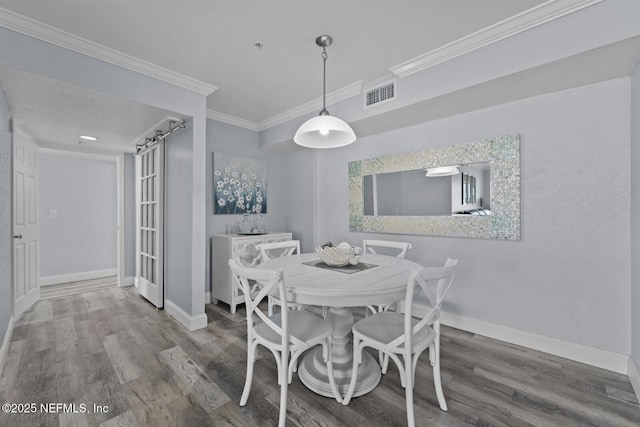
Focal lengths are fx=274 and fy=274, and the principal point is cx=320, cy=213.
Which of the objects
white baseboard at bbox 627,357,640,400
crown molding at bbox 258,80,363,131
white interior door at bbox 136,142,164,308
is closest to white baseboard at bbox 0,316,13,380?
white interior door at bbox 136,142,164,308

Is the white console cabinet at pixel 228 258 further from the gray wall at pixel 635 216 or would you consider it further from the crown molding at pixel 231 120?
the gray wall at pixel 635 216

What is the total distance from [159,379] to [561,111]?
362 cm

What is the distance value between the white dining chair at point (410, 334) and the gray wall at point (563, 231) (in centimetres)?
122

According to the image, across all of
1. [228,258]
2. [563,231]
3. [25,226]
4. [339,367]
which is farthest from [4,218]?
[563,231]

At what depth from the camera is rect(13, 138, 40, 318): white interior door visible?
2.92m

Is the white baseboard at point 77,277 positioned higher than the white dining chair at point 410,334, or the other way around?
the white dining chair at point 410,334

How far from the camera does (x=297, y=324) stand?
67.4 inches

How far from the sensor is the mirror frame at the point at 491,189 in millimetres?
2385

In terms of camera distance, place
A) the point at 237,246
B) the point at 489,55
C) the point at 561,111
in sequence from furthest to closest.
Answer: the point at 237,246 → the point at 561,111 → the point at 489,55

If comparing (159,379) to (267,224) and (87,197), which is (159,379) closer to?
(267,224)

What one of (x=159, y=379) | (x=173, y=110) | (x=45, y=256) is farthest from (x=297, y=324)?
(x=45, y=256)

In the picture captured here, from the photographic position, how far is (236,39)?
2086mm

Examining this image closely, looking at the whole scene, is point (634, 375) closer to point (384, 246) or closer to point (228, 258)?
point (384, 246)

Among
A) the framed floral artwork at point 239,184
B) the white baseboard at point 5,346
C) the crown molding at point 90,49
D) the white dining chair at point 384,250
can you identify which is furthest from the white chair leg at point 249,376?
the crown molding at point 90,49
